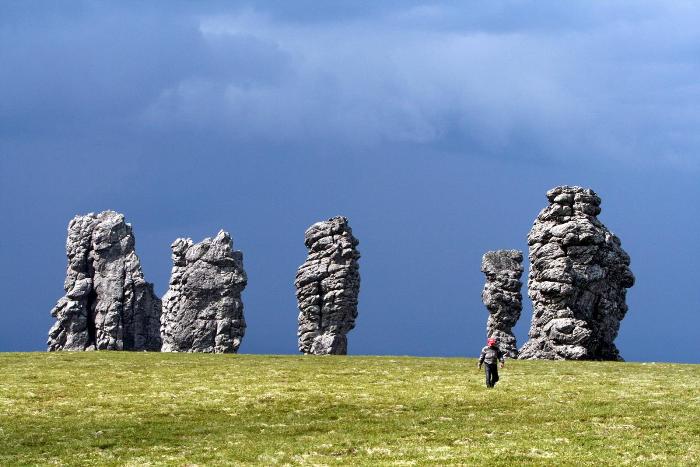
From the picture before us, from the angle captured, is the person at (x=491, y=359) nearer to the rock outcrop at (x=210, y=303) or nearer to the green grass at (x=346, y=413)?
the green grass at (x=346, y=413)

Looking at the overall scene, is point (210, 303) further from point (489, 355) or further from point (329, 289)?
point (489, 355)

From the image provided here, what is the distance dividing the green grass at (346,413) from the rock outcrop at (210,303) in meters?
25.7

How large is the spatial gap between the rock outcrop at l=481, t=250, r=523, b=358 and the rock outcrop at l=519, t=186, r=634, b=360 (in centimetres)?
847

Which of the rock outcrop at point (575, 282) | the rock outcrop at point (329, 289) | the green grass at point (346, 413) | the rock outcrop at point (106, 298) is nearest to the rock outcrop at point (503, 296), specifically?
the rock outcrop at point (575, 282)

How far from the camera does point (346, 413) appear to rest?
156 ft

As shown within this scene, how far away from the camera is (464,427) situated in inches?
1679

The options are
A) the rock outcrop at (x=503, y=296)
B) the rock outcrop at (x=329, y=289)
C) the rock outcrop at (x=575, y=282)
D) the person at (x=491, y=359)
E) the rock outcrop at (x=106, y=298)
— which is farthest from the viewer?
the rock outcrop at (x=106, y=298)

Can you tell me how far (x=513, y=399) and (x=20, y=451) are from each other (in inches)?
983

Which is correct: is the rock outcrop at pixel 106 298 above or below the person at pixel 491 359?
above

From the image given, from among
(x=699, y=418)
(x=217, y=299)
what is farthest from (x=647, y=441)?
(x=217, y=299)

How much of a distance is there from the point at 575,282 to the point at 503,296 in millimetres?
11614

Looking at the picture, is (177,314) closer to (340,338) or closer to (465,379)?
(340,338)

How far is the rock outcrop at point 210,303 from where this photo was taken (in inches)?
3807

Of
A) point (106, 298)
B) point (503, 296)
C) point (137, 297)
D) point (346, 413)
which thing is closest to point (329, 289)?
point (503, 296)
